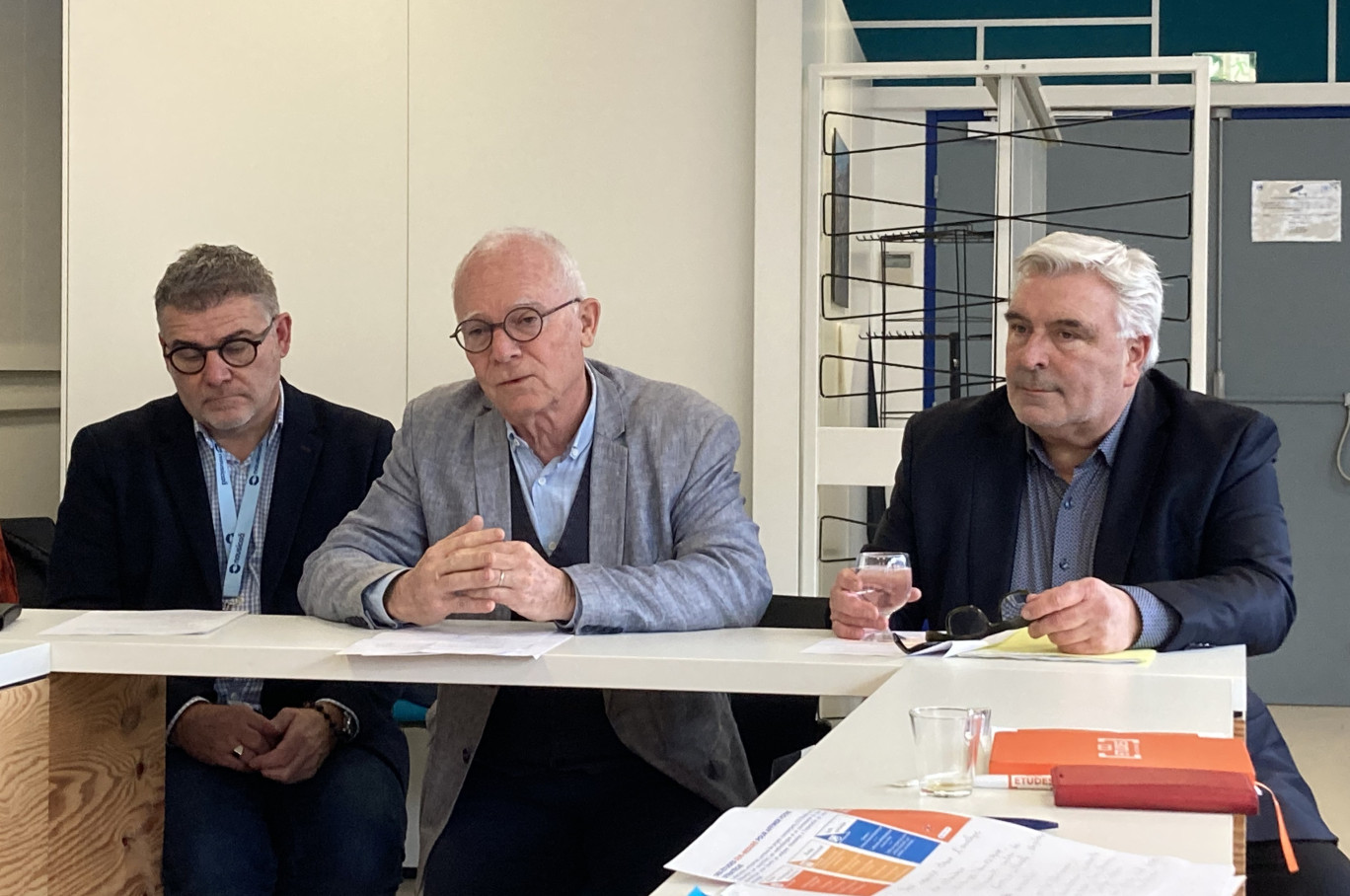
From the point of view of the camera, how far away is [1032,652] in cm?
183

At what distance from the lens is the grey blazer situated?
6.77 ft

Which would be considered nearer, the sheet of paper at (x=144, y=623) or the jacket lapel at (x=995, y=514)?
the sheet of paper at (x=144, y=623)

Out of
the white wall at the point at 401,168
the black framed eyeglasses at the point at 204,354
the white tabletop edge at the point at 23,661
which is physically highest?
the white wall at the point at 401,168

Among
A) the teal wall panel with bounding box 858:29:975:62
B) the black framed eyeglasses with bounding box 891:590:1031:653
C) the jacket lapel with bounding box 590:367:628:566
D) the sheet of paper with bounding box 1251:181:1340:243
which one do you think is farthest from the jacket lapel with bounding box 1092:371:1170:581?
the teal wall panel with bounding box 858:29:975:62

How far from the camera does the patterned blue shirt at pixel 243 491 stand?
2.63m

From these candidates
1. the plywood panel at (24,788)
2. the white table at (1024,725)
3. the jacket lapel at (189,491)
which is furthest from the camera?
the jacket lapel at (189,491)

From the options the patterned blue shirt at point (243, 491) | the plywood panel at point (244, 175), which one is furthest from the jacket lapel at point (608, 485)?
the plywood panel at point (244, 175)

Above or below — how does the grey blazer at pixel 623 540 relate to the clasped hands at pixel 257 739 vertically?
above

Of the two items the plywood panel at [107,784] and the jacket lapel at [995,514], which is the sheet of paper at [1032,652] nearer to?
the jacket lapel at [995,514]

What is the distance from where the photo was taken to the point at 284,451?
267cm

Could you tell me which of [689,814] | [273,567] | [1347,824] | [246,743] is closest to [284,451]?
[273,567]

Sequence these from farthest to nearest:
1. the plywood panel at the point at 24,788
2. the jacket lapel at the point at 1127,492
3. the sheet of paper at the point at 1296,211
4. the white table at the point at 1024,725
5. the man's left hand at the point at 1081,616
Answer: the sheet of paper at the point at 1296,211 < the jacket lapel at the point at 1127,492 < the plywood panel at the point at 24,788 < the man's left hand at the point at 1081,616 < the white table at the point at 1024,725

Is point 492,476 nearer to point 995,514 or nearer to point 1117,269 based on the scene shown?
point 995,514

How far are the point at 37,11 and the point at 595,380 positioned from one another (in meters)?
2.85
